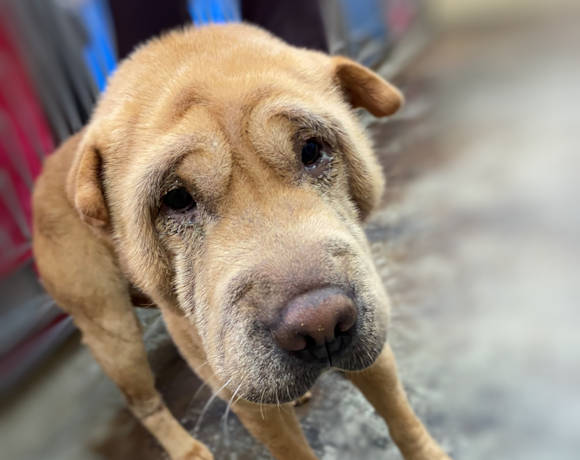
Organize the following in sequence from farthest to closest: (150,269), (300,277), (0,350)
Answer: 1. (0,350)
2. (150,269)
3. (300,277)

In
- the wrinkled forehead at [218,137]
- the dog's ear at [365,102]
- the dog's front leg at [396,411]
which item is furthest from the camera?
the dog's front leg at [396,411]

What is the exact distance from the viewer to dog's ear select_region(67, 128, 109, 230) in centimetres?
124

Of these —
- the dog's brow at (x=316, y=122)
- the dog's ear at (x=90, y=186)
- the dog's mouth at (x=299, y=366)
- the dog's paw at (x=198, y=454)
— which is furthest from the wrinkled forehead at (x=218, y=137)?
the dog's paw at (x=198, y=454)

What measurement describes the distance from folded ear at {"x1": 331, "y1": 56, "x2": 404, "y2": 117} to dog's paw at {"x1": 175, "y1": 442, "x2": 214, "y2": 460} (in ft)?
4.90

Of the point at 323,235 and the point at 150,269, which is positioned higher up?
the point at 323,235

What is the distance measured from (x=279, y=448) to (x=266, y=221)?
0.79 m

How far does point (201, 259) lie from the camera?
3.81 feet

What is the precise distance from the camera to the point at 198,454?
199 centimetres

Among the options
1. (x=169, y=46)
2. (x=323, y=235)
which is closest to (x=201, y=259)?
(x=323, y=235)

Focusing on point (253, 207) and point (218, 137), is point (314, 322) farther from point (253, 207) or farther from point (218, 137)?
point (218, 137)

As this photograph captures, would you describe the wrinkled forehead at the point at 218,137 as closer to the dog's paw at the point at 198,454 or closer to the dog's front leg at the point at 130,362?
the dog's front leg at the point at 130,362

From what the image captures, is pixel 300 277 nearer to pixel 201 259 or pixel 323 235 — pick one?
pixel 323 235

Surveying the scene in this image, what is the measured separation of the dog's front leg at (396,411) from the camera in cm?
147

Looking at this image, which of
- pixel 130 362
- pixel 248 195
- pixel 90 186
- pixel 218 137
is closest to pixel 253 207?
pixel 248 195
